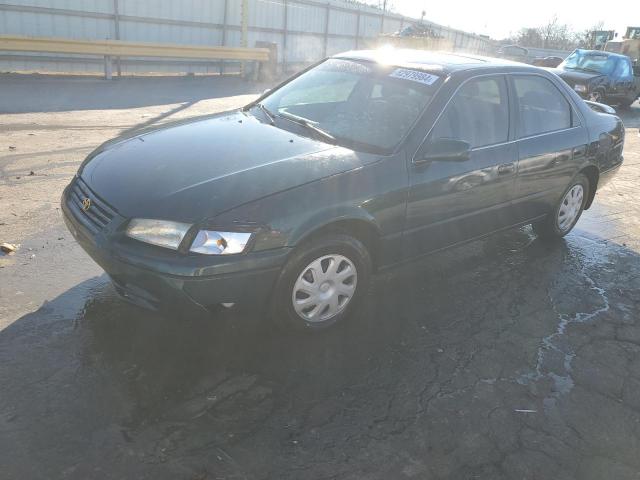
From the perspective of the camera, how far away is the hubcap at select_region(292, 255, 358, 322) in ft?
10.7

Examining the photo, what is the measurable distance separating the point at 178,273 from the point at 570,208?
416 cm

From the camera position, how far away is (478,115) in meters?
4.15

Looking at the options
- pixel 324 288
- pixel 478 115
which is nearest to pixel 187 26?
pixel 478 115

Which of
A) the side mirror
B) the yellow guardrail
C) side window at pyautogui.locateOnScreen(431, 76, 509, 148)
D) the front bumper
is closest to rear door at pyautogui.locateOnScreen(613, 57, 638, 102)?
the yellow guardrail

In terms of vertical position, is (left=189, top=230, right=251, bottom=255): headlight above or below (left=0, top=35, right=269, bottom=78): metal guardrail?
below

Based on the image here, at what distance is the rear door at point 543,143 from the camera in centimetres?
450

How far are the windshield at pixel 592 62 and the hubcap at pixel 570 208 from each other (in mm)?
12446

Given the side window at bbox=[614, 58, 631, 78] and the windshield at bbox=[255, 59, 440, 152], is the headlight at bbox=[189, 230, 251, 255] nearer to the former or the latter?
the windshield at bbox=[255, 59, 440, 152]

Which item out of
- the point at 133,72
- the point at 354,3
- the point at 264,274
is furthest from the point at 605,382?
the point at 354,3

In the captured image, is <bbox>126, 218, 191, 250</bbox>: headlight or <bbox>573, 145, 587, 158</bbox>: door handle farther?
<bbox>573, 145, 587, 158</bbox>: door handle

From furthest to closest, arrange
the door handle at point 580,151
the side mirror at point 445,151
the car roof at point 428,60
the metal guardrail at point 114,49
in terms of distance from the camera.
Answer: the metal guardrail at point 114,49
the door handle at point 580,151
the car roof at point 428,60
the side mirror at point 445,151

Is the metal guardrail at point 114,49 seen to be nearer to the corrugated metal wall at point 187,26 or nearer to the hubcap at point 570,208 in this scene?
the corrugated metal wall at point 187,26

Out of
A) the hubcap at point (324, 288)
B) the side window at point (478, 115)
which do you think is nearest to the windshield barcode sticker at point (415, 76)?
the side window at point (478, 115)

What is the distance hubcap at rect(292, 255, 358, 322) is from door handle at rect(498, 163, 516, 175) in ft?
5.11
